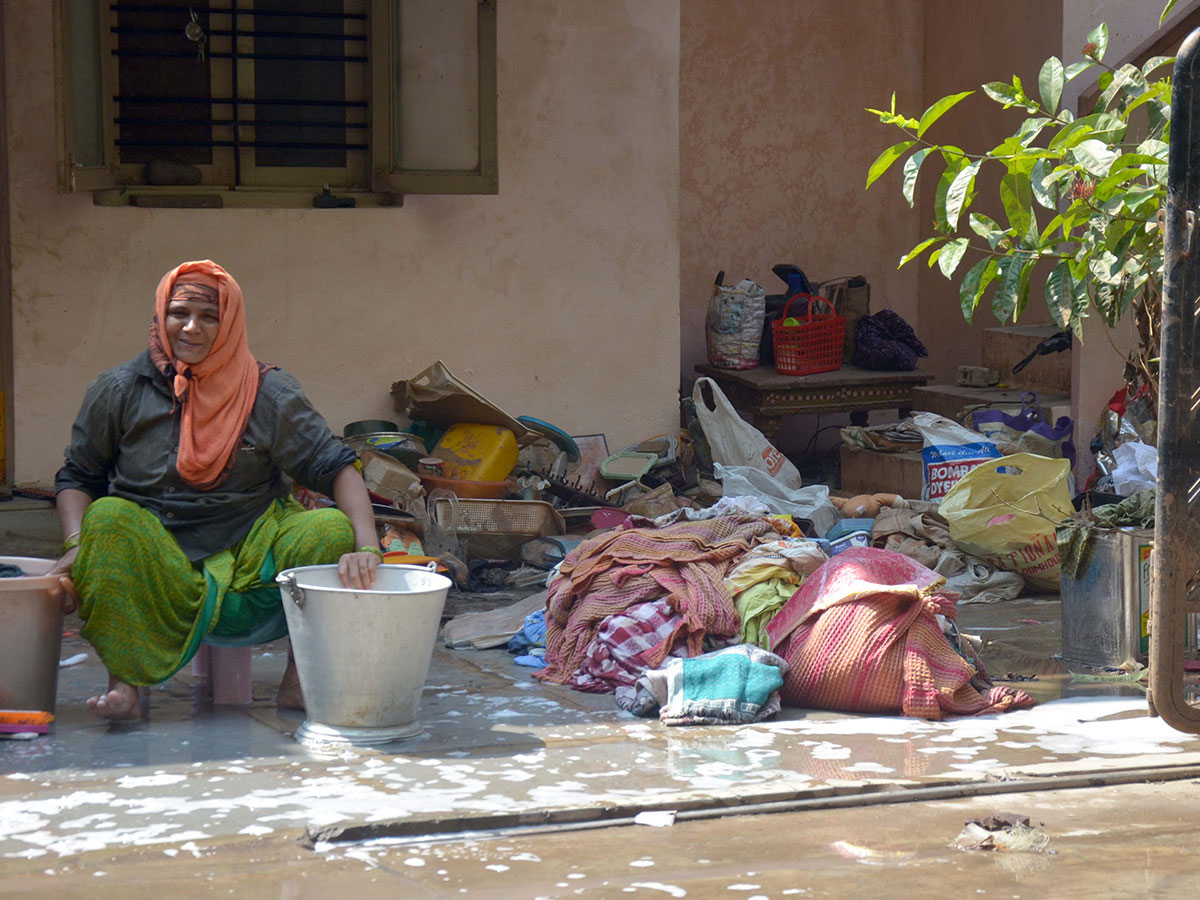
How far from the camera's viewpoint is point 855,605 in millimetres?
4895

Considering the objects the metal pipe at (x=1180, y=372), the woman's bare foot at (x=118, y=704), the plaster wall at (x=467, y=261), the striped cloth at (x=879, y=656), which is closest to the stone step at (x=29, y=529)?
the plaster wall at (x=467, y=261)

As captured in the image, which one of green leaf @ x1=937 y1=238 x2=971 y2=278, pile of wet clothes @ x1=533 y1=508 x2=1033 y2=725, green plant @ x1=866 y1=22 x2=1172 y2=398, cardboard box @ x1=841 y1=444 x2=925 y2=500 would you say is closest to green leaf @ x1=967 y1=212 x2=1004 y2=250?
green plant @ x1=866 y1=22 x2=1172 y2=398

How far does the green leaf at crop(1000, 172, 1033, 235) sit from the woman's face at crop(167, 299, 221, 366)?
2386 millimetres

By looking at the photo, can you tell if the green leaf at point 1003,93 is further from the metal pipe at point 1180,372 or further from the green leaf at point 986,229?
the metal pipe at point 1180,372

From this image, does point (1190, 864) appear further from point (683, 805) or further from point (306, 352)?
point (306, 352)

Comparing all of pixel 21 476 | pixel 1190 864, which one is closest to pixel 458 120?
pixel 21 476

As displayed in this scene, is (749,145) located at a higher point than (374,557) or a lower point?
higher

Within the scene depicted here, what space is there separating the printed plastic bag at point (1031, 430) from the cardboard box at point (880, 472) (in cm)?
41

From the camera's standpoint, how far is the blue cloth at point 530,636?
18.4 ft

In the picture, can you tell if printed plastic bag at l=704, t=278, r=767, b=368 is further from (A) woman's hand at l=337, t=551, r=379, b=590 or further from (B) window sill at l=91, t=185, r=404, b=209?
(A) woman's hand at l=337, t=551, r=379, b=590

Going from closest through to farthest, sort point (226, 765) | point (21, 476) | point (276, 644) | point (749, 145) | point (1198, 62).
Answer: point (1198, 62) < point (226, 765) < point (276, 644) < point (21, 476) < point (749, 145)

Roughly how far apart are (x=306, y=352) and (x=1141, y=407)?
3.99 meters

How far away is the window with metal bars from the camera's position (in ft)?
23.8

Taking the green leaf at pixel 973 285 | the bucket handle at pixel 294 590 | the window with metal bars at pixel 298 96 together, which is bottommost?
the bucket handle at pixel 294 590
